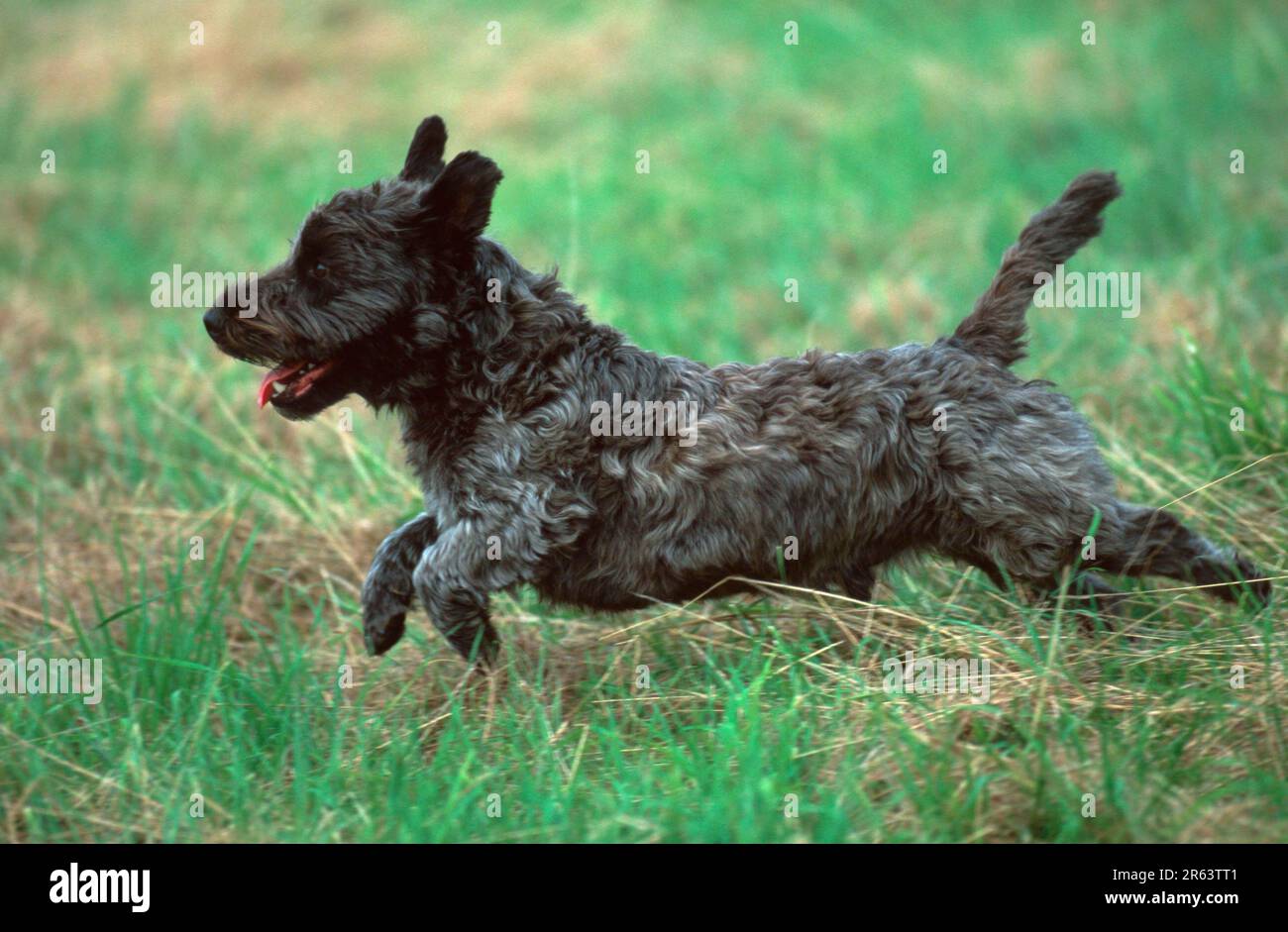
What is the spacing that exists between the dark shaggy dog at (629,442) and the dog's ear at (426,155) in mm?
228

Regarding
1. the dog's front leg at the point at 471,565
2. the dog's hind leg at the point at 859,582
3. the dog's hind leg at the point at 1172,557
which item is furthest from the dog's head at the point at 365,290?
the dog's hind leg at the point at 1172,557

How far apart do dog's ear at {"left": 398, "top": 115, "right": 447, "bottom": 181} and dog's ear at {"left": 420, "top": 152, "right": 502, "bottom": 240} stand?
1.38 ft

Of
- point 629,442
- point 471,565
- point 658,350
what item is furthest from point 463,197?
point 658,350

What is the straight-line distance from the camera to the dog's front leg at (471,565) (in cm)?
421

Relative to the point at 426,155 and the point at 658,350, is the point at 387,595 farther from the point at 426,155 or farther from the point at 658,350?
the point at 658,350

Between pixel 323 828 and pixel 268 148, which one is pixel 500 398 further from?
pixel 268 148

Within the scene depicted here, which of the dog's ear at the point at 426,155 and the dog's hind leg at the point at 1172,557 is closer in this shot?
the dog's hind leg at the point at 1172,557

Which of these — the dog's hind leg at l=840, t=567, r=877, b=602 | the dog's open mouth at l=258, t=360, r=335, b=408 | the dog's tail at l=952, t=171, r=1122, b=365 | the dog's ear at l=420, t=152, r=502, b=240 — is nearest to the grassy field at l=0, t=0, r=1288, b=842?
the dog's hind leg at l=840, t=567, r=877, b=602

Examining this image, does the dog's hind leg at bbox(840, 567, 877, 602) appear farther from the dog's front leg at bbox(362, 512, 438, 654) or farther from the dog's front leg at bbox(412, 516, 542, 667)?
the dog's front leg at bbox(362, 512, 438, 654)

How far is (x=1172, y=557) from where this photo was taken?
14.6ft

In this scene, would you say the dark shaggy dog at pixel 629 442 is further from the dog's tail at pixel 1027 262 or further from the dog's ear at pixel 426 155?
the dog's ear at pixel 426 155

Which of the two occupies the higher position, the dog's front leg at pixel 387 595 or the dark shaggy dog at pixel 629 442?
the dark shaggy dog at pixel 629 442

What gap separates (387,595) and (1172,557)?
252 cm

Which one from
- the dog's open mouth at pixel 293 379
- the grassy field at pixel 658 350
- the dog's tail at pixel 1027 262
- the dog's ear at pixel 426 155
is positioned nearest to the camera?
the grassy field at pixel 658 350
